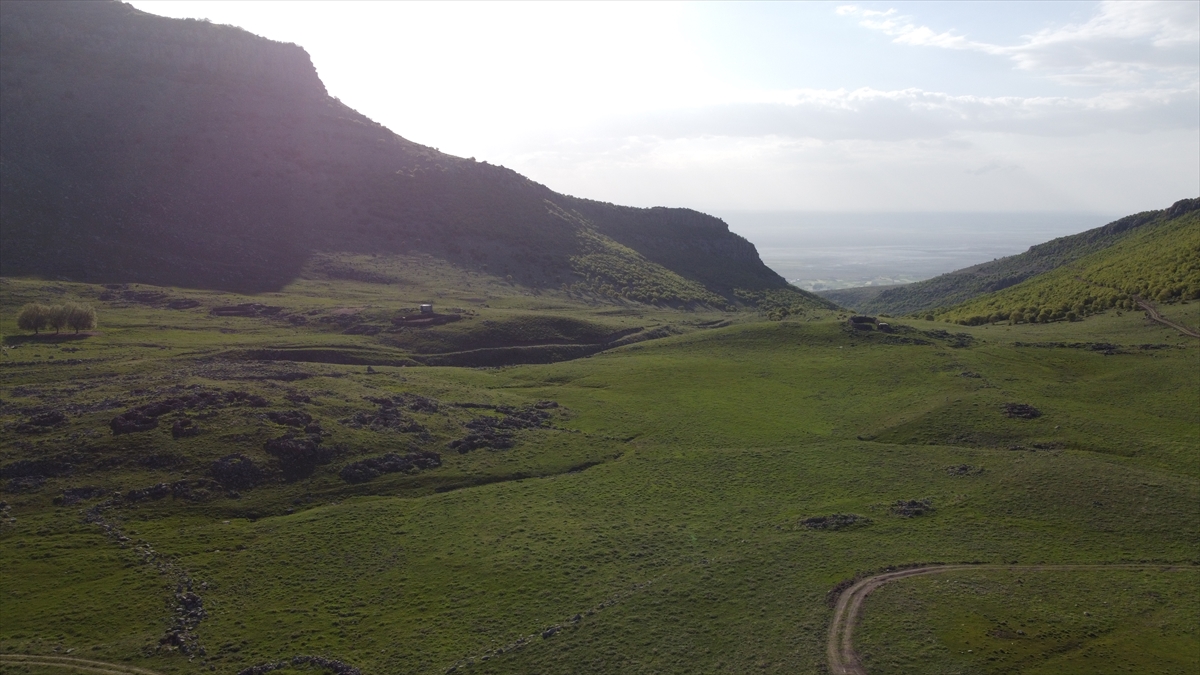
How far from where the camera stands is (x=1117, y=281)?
5276 inches

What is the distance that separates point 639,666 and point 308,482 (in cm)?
3535

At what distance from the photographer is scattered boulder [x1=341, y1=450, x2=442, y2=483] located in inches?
2410

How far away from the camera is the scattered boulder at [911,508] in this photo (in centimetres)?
5631

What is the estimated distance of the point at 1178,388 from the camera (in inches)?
3199

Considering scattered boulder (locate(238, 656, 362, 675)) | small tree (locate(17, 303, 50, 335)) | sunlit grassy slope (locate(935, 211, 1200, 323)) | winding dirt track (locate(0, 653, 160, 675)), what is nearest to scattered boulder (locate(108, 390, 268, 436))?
winding dirt track (locate(0, 653, 160, 675))

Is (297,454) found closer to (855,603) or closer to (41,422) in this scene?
(41,422)

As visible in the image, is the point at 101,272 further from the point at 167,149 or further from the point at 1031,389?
the point at 1031,389

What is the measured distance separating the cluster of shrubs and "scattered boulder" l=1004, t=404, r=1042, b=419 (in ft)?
399

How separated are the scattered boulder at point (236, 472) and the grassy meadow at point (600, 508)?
0.43 meters

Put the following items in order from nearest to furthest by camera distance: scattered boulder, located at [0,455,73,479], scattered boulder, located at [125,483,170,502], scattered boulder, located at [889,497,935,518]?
scattered boulder, located at [125,483,170,502], scattered boulder, located at [0,455,73,479], scattered boulder, located at [889,497,935,518]

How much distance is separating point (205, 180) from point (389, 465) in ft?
431

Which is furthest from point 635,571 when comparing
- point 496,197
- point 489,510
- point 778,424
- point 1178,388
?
point 496,197

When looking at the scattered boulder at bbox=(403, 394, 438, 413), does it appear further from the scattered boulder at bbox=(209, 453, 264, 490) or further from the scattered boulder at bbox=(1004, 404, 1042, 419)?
the scattered boulder at bbox=(1004, 404, 1042, 419)

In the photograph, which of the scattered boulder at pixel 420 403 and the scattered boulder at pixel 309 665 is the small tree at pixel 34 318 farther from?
the scattered boulder at pixel 309 665
